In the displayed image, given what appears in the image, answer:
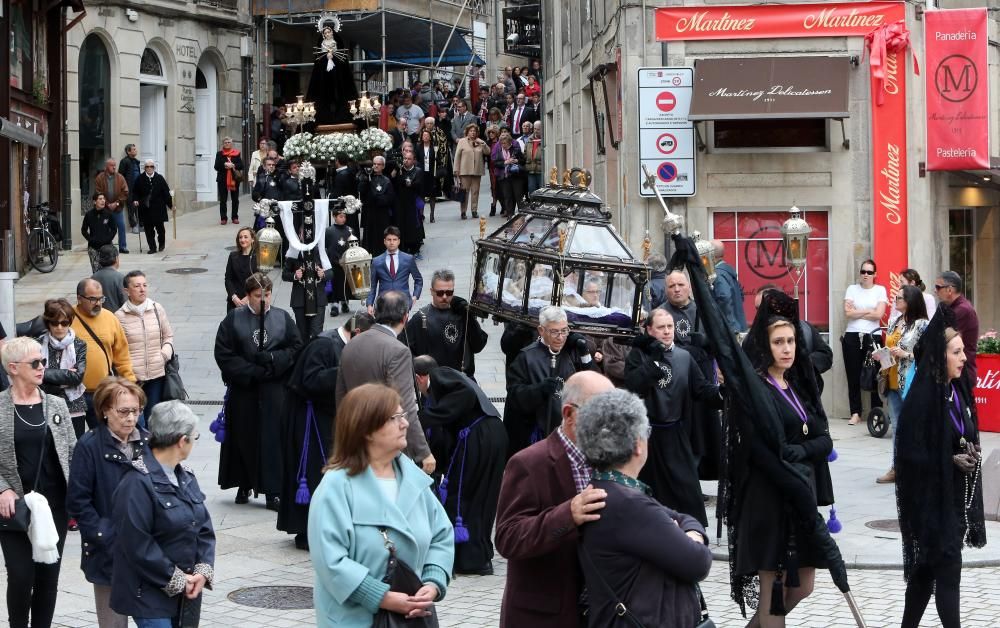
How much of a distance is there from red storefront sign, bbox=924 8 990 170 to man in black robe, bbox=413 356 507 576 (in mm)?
9757

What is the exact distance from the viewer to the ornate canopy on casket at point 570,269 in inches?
467

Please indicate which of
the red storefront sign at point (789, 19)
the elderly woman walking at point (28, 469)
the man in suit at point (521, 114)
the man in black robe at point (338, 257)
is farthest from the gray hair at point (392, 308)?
the man in suit at point (521, 114)

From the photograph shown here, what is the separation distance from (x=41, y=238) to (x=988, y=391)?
17508 millimetres

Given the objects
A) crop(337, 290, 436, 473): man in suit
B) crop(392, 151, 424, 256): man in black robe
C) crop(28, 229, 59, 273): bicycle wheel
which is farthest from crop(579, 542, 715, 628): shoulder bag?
crop(28, 229, 59, 273): bicycle wheel

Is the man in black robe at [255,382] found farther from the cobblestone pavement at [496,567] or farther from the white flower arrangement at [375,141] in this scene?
the white flower arrangement at [375,141]

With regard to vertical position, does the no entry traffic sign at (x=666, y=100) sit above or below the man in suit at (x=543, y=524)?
above

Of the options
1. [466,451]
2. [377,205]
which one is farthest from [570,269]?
[377,205]

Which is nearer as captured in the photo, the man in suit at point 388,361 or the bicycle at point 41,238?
the man in suit at point 388,361

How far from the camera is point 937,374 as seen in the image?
7.88 meters

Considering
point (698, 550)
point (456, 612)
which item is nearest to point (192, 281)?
point (456, 612)

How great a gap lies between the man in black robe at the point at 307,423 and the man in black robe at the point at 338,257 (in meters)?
9.16

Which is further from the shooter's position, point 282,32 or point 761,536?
point 282,32

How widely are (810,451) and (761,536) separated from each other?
17.8 inches

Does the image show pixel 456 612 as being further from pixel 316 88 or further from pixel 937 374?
pixel 316 88
